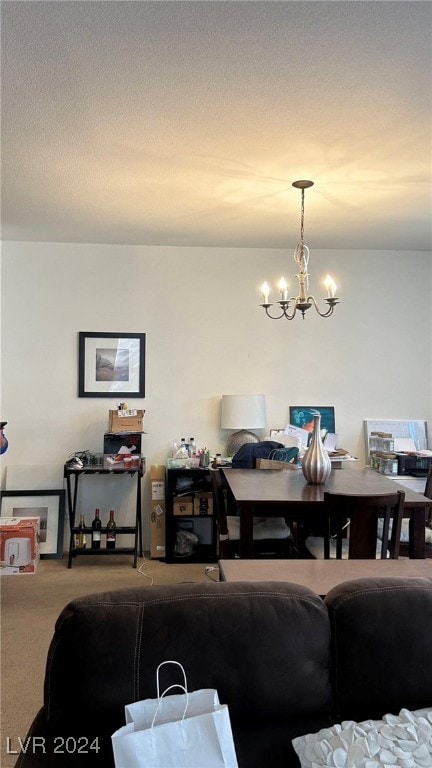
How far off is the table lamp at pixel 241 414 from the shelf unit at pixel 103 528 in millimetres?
775

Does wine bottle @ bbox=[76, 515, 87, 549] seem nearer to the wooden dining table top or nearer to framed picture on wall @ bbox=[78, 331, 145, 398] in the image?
framed picture on wall @ bbox=[78, 331, 145, 398]

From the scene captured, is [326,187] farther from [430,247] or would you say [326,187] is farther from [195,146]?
[430,247]

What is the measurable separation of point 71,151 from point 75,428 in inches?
96.2

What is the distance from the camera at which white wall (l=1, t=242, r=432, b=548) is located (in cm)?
451

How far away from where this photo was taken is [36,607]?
3.42m

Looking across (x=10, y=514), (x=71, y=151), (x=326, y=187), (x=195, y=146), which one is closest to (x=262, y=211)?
(x=326, y=187)

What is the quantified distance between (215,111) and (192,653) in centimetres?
207

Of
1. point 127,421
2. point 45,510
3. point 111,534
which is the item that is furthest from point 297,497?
point 45,510

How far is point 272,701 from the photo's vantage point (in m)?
1.14

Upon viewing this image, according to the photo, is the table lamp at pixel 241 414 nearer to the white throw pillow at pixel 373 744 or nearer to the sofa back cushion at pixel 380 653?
the sofa back cushion at pixel 380 653

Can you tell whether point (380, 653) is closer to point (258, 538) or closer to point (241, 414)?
point (258, 538)

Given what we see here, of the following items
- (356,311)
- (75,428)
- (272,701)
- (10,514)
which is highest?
(356,311)

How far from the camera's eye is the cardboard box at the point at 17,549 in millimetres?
3979

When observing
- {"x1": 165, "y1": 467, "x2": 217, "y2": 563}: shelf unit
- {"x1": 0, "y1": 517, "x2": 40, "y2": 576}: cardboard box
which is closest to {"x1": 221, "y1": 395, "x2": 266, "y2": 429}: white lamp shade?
{"x1": 165, "y1": 467, "x2": 217, "y2": 563}: shelf unit
